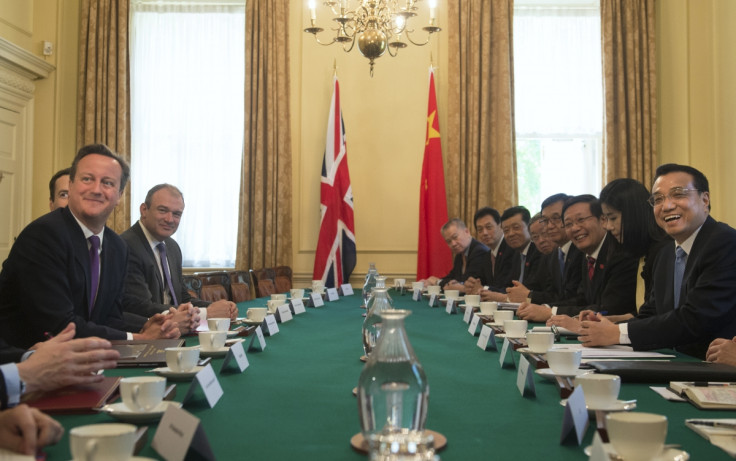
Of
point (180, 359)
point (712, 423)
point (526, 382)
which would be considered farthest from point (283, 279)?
point (712, 423)

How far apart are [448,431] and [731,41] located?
6740 mm

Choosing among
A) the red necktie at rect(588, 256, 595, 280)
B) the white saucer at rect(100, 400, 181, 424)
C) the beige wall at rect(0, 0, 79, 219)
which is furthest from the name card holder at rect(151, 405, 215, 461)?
the beige wall at rect(0, 0, 79, 219)

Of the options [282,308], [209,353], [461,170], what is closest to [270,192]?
[461,170]

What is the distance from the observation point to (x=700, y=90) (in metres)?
7.45

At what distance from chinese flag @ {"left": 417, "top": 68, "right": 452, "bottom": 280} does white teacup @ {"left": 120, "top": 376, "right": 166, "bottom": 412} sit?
6.25 m

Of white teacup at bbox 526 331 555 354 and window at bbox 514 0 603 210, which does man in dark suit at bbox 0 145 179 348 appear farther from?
window at bbox 514 0 603 210

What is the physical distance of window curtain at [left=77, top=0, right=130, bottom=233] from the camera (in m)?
7.84

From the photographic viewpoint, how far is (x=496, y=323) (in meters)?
3.24

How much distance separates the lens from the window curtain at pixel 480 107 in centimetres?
769

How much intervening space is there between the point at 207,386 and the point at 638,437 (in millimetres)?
1005

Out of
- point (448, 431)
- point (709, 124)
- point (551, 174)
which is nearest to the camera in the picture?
point (448, 431)

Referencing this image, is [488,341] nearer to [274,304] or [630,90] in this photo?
[274,304]

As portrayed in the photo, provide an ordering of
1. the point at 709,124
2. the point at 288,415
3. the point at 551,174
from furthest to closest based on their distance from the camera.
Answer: the point at 551,174 → the point at 709,124 → the point at 288,415

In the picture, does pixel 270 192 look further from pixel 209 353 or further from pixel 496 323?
pixel 209 353
